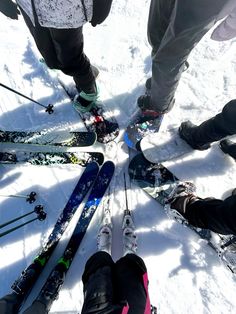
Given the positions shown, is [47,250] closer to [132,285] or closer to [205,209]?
[132,285]

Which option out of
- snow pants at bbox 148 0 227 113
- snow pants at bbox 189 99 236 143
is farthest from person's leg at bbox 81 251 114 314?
snow pants at bbox 148 0 227 113

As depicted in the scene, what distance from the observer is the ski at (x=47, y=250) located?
2.30m

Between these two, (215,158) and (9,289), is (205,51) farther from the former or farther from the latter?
(9,289)

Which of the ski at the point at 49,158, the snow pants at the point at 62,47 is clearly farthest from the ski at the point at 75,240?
the snow pants at the point at 62,47

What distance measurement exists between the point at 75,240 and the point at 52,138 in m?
1.06

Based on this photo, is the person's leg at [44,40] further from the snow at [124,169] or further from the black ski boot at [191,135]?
the black ski boot at [191,135]

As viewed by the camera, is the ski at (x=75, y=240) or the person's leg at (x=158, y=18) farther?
the ski at (x=75, y=240)

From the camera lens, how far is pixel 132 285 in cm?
186

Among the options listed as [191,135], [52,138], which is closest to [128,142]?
[191,135]

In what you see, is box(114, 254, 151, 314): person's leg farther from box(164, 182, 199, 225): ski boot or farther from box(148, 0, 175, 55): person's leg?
box(148, 0, 175, 55): person's leg

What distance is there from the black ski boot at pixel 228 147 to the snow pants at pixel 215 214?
0.78 m

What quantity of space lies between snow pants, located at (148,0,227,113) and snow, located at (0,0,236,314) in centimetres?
66

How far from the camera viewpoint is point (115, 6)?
3.62 m

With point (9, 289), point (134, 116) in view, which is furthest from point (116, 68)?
point (9, 289)
